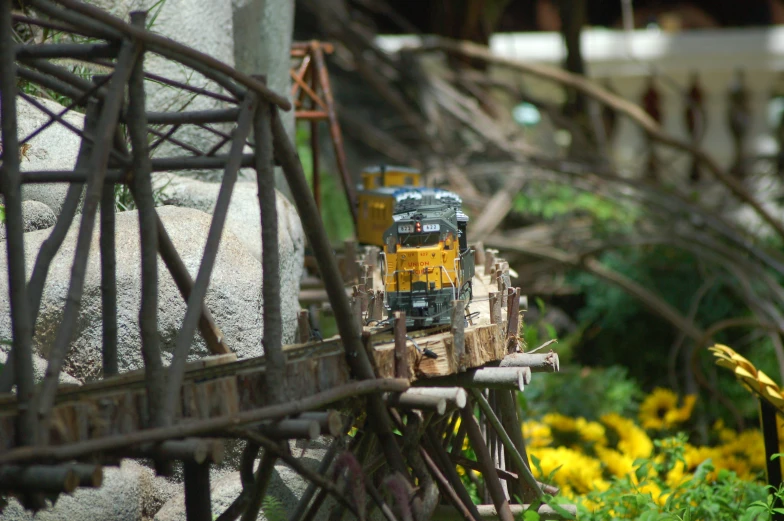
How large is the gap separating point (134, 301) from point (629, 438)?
5.37 m

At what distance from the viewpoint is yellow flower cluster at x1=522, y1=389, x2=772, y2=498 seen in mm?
8070

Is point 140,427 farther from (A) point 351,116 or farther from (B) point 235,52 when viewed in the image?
(A) point 351,116

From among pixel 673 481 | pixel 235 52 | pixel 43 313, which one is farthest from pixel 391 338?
pixel 235 52

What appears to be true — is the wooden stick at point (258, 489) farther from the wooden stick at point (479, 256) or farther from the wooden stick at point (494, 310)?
the wooden stick at point (479, 256)

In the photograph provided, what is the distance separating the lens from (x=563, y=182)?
12.5 m

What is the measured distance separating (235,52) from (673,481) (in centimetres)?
598

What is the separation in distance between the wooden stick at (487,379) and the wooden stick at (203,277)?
1.44m

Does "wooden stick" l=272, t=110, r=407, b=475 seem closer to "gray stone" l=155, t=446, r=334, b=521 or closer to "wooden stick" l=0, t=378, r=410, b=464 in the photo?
"wooden stick" l=0, t=378, r=410, b=464

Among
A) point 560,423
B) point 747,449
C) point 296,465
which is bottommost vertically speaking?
point 747,449

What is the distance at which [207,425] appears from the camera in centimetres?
390

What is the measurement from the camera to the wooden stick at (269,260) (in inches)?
168

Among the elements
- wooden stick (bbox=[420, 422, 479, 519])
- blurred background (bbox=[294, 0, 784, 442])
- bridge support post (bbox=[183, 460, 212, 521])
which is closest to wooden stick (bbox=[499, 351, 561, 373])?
wooden stick (bbox=[420, 422, 479, 519])

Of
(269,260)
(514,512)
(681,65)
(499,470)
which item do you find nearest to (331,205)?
(499,470)

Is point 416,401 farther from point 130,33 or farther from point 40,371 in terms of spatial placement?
point 40,371
